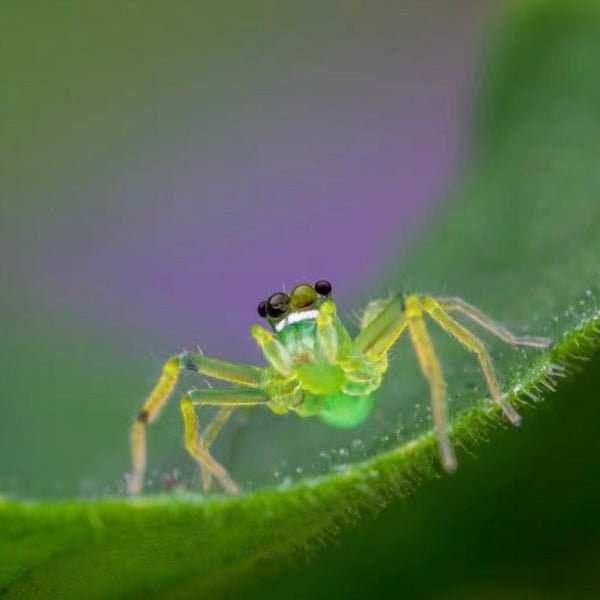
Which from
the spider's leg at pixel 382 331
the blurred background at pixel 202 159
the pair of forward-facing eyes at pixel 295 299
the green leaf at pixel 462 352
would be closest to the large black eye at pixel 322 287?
the pair of forward-facing eyes at pixel 295 299

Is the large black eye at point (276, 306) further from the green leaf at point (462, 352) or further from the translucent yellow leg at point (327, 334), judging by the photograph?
the green leaf at point (462, 352)

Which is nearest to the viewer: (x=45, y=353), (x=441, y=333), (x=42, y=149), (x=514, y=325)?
(x=514, y=325)

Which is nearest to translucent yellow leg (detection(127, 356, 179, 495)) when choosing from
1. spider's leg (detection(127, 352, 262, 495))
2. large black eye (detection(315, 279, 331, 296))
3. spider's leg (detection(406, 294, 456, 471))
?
spider's leg (detection(127, 352, 262, 495))

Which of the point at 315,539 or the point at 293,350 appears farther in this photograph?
the point at 293,350

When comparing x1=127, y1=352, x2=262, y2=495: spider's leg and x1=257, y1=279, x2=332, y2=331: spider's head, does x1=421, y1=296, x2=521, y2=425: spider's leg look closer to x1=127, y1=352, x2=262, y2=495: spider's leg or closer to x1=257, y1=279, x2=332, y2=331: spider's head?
x1=257, y1=279, x2=332, y2=331: spider's head

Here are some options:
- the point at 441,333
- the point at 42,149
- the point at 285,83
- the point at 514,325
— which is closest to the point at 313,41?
the point at 285,83

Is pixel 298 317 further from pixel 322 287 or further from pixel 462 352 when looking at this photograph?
pixel 462 352

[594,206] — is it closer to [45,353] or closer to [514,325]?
[514,325]

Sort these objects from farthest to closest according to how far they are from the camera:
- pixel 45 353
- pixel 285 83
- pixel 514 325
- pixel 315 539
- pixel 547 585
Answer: pixel 285 83
pixel 45 353
pixel 514 325
pixel 547 585
pixel 315 539
